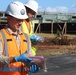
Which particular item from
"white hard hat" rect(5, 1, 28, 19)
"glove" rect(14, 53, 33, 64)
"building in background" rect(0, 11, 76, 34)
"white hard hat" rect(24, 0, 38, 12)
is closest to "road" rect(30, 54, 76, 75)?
"white hard hat" rect(24, 0, 38, 12)

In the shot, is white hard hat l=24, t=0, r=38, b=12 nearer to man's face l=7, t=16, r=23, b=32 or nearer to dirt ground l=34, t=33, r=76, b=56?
man's face l=7, t=16, r=23, b=32

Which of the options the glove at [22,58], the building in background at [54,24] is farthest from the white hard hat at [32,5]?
the building in background at [54,24]

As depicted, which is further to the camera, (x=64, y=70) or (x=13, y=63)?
(x=64, y=70)

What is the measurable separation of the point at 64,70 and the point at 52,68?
794mm

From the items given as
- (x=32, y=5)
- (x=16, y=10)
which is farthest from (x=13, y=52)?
(x=32, y=5)

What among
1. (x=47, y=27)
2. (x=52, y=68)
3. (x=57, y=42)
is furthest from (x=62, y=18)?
(x=52, y=68)

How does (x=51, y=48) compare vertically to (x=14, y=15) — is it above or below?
below

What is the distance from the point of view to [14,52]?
427 cm

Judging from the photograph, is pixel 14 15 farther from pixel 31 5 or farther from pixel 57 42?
pixel 57 42

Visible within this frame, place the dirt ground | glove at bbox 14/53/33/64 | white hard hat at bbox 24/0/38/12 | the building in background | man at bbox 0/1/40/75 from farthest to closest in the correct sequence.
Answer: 1. the building in background
2. the dirt ground
3. white hard hat at bbox 24/0/38/12
4. man at bbox 0/1/40/75
5. glove at bbox 14/53/33/64

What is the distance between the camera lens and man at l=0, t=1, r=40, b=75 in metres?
4.23

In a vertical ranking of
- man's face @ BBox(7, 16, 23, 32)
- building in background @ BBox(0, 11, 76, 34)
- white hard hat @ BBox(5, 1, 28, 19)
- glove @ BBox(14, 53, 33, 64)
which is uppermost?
white hard hat @ BBox(5, 1, 28, 19)

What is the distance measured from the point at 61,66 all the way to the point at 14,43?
32.1 ft

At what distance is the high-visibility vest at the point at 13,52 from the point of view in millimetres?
4246
